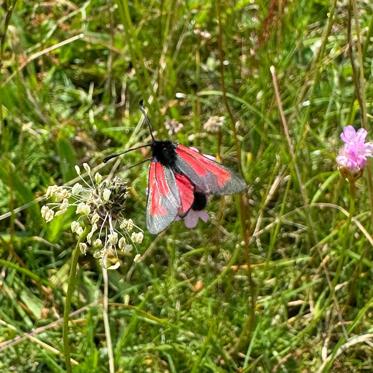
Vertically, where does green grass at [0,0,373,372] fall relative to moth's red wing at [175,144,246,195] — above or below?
below

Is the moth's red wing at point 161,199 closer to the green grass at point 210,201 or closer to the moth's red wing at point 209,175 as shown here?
the moth's red wing at point 209,175

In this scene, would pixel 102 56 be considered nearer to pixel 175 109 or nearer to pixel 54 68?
pixel 54 68

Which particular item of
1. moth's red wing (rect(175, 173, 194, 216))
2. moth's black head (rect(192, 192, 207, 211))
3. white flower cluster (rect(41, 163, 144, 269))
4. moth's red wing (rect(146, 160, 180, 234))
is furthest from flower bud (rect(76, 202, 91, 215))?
moth's black head (rect(192, 192, 207, 211))

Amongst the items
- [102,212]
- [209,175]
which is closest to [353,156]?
[209,175]

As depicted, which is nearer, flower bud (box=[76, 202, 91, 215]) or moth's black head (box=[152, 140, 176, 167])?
flower bud (box=[76, 202, 91, 215])

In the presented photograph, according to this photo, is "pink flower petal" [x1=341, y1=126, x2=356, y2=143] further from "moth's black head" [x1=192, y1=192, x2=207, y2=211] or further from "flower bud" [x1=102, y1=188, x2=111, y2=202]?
"flower bud" [x1=102, y1=188, x2=111, y2=202]

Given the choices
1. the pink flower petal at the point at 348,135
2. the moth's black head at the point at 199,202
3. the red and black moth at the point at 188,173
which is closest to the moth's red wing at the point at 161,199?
the red and black moth at the point at 188,173
